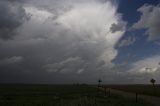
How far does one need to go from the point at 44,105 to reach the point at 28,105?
7.55 ft

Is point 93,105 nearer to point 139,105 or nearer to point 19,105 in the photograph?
point 139,105

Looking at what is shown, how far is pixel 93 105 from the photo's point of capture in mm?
32875

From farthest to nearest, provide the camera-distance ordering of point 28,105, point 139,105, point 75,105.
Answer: point 28,105 < point 139,105 < point 75,105

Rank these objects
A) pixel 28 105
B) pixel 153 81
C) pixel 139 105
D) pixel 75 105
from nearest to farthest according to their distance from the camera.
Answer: pixel 75 105
pixel 139 105
pixel 28 105
pixel 153 81

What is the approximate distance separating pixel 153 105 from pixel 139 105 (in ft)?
5.58

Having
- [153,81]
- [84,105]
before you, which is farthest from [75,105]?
[153,81]

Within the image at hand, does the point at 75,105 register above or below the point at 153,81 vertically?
below

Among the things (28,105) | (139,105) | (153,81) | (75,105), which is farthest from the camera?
(153,81)

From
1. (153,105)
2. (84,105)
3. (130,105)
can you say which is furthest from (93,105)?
(153,105)

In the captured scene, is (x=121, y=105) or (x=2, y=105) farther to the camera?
(x=2, y=105)

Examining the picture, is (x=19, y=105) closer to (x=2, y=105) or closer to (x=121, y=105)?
(x=2, y=105)

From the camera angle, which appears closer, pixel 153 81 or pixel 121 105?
pixel 121 105

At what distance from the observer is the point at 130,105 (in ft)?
110

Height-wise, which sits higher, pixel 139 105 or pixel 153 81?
pixel 153 81
